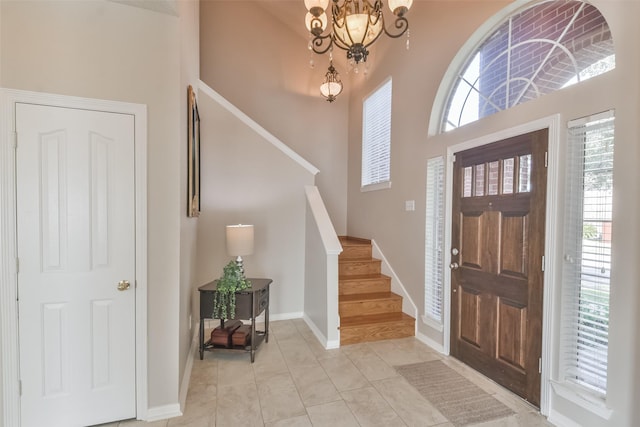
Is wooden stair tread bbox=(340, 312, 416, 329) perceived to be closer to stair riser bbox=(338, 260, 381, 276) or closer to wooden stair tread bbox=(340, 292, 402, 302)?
wooden stair tread bbox=(340, 292, 402, 302)

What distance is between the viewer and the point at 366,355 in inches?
121

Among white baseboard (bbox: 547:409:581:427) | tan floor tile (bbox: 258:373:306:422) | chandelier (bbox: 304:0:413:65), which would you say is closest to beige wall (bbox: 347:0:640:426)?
white baseboard (bbox: 547:409:581:427)

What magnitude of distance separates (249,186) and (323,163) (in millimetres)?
1965

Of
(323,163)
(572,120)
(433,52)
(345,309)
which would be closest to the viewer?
(572,120)

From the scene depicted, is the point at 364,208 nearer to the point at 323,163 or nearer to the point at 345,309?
the point at 323,163

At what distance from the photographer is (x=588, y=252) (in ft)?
6.42

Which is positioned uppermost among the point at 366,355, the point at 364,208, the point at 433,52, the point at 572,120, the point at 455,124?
the point at 433,52

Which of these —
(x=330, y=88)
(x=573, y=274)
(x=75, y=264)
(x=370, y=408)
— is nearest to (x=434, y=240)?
(x=573, y=274)

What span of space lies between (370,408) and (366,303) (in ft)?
4.84

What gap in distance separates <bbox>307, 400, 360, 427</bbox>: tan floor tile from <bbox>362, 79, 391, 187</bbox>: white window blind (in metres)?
2.88

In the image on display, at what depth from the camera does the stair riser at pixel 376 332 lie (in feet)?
10.8

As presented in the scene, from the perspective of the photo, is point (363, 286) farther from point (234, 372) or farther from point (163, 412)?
point (163, 412)

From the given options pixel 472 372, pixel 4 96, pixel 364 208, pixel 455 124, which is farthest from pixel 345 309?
pixel 4 96

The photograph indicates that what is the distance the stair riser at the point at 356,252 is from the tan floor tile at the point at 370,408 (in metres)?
2.04
